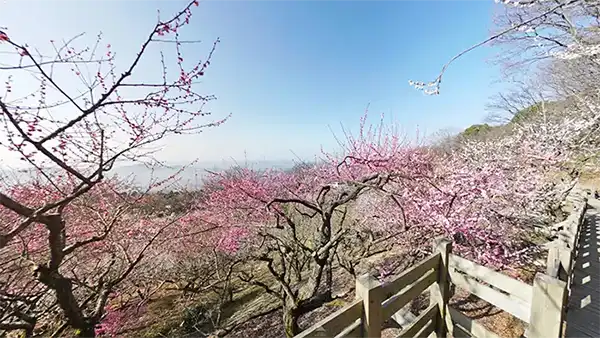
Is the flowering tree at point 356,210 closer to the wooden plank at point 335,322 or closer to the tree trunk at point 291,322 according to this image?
the tree trunk at point 291,322

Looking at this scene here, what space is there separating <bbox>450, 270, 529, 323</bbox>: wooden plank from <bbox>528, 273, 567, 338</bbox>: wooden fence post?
10cm

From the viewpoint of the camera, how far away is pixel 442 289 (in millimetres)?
2197

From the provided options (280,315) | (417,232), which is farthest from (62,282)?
(417,232)

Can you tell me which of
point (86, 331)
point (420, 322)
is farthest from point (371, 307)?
point (86, 331)

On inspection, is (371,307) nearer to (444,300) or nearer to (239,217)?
(444,300)

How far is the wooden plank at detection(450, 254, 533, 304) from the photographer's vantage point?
1.72 m

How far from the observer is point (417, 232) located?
4.11m

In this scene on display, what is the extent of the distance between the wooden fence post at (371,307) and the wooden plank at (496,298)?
111 centimetres

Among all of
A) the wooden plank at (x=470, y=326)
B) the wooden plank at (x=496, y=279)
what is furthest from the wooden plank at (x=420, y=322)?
the wooden plank at (x=496, y=279)

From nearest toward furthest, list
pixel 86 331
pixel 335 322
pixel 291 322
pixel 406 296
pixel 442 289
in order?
1. pixel 335 322
2. pixel 406 296
3. pixel 442 289
4. pixel 86 331
5. pixel 291 322

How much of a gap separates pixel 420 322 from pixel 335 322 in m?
1.26

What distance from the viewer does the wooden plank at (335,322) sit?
1216 mm

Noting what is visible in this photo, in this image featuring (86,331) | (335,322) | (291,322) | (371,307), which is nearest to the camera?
(335,322)

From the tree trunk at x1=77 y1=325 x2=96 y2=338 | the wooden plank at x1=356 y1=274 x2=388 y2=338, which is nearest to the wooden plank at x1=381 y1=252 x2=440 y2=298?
the wooden plank at x1=356 y1=274 x2=388 y2=338
